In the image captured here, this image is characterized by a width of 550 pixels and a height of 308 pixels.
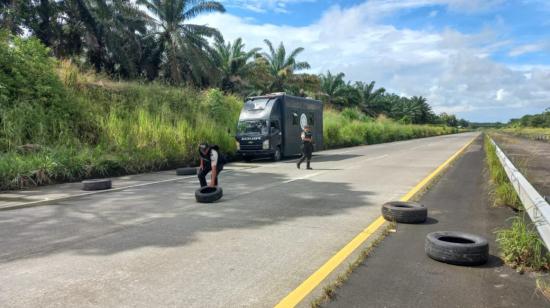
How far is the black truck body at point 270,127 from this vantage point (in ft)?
60.0

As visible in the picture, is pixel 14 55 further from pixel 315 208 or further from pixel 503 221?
pixel 503 221

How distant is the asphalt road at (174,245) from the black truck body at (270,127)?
28.7 ft

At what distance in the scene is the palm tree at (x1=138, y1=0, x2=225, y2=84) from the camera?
32.7 metres

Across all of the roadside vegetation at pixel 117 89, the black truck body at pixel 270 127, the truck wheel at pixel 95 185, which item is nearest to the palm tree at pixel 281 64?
the roadside vegetation at pixel 117 89

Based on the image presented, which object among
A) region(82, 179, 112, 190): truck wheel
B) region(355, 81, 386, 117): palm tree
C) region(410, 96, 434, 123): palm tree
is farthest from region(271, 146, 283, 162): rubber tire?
region(410, 96, 434, 123): palm tree

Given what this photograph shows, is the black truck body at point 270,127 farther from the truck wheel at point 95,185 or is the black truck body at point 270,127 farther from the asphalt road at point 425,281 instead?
the asphalt road at point 425,281

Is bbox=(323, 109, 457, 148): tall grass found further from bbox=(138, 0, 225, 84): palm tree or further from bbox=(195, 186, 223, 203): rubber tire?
bbox=(195, 186, 223, 203): rubber tire

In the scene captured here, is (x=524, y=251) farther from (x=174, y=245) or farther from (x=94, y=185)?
(x=94, y=185)

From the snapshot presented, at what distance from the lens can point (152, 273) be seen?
13.6ft

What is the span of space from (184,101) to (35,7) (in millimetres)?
17686

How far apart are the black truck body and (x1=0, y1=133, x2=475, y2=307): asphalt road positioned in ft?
28.7

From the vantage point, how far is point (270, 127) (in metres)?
18.5

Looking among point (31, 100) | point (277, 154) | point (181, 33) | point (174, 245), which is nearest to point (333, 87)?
point (181, 33)

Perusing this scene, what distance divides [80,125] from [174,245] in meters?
11.5
